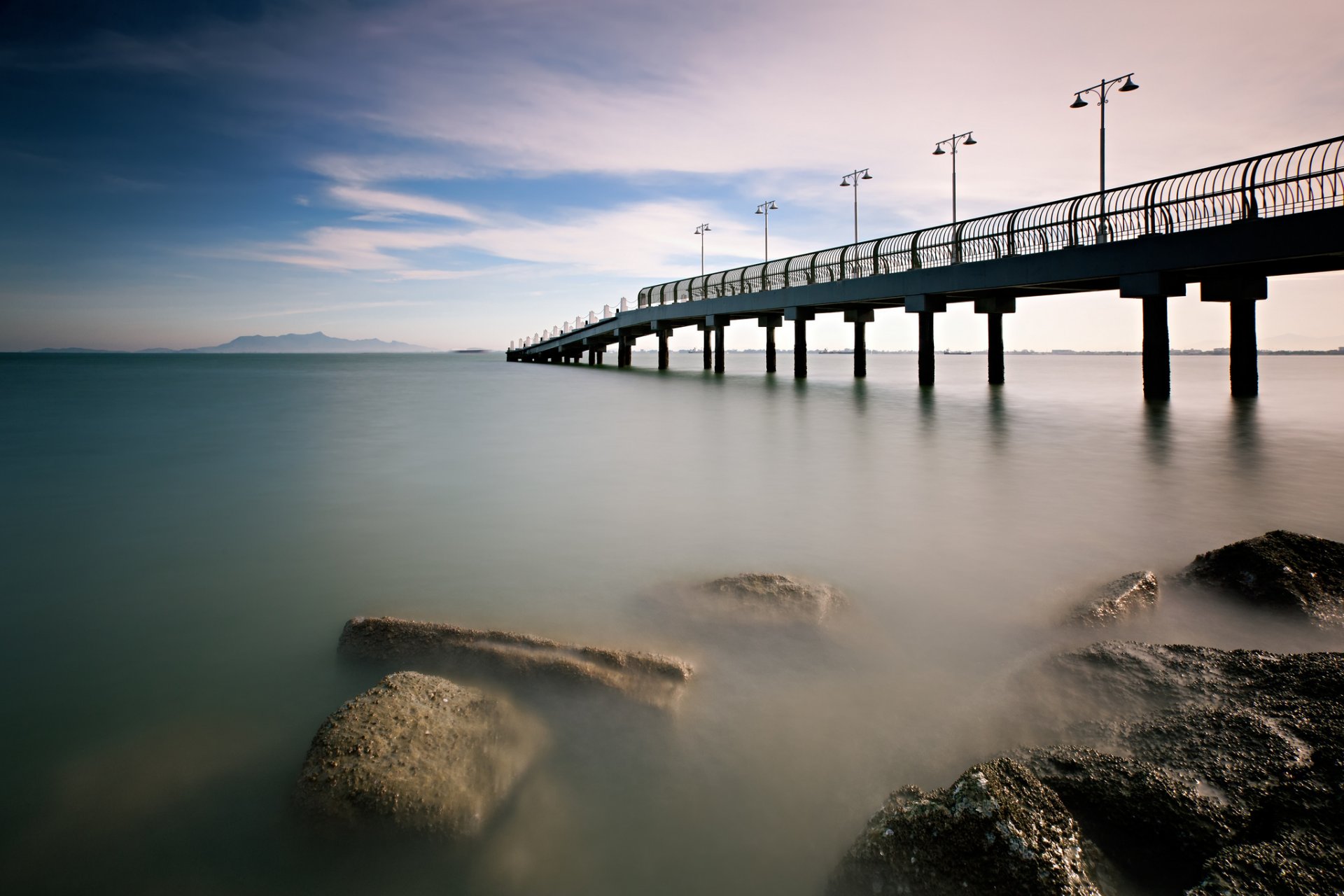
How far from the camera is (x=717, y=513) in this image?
329 inches

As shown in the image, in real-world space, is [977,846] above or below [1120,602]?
below

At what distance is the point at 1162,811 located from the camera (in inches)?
99.3

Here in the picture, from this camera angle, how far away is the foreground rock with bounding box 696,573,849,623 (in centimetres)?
475

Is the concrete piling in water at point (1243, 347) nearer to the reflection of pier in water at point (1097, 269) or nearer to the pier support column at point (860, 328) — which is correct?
the reflection of pier in water at point (1097, 269)

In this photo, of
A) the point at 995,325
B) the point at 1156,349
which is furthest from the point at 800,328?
the point at 1156,349

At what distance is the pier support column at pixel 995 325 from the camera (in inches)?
1052

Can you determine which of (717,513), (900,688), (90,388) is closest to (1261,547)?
(900,688)

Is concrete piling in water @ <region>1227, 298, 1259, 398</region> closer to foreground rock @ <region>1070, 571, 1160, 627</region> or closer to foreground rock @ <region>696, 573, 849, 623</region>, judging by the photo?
foreground rock @ <region>1070, 571, 1160, 627</region>

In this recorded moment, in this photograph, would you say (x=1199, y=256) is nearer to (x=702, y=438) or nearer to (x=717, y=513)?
(x=702, y=438)

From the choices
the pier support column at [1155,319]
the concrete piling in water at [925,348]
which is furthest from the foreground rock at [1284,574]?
the concrete piling in water at [925,348]

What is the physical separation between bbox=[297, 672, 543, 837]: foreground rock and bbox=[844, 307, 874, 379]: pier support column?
32.3 m

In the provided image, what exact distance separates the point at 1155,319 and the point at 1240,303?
3.00 m

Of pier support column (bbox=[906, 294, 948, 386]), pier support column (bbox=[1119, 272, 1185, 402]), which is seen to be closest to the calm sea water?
pier support column (bbox=[1119, 272, 1185, 402])

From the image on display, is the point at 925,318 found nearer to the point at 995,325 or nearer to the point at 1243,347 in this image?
the point at 995,325
